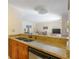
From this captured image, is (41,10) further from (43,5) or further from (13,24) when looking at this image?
(13,24)

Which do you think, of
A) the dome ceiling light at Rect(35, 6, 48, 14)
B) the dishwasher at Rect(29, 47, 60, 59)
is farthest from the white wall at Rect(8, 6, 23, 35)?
the dishwasher at Rect(29, 47, 60, 59)

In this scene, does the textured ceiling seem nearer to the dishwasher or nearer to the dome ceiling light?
the dome ceiling light

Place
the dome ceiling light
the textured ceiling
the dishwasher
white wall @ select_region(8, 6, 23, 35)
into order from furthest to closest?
white wall @ select_region(8, 6, 23, 35) < the dome ceiling light < the textured ceiling < the dishwasher

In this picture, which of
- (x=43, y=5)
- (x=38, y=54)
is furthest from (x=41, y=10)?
(x=38, y=54)

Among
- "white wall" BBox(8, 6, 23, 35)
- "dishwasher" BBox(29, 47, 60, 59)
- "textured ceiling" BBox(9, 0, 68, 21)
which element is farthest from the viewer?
"white wall" BBox(8, 6, 23, 35)

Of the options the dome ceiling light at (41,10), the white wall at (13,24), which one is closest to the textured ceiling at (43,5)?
the dome ceiling light at (41,10)

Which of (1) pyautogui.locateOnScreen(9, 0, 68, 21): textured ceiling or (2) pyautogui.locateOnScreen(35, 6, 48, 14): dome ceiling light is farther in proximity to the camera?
(2) pyautogui.locateOnScreen(35, 6, 48, 14): dome ceiling light

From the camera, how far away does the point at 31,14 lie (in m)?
3.38

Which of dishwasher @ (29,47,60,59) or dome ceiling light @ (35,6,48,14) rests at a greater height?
dome ceiling light @ (35,6,48,14)

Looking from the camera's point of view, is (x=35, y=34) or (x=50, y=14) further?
(x=35, y=34)

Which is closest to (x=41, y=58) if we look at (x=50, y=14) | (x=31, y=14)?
(x=50, y=14)
